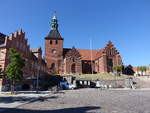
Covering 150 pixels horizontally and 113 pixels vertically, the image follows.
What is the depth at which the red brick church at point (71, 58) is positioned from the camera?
6400 centimetres

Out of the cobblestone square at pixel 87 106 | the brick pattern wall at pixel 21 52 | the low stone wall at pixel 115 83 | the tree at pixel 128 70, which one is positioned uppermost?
the brick pattern wall at pixel 21 52

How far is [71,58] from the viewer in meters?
64.1

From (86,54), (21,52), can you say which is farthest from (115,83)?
(86,54)

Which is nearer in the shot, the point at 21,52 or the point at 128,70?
the point at 21,52

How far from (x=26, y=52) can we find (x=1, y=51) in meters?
8.91

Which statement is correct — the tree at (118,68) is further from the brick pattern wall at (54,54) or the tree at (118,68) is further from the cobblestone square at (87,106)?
the cobblestone square at (87,106)

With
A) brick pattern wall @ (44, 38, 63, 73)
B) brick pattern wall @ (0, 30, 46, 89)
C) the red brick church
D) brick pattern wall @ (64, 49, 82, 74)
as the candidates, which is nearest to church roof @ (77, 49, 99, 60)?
the red brick church

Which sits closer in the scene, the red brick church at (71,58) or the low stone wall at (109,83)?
the low stone wall at (109,83)

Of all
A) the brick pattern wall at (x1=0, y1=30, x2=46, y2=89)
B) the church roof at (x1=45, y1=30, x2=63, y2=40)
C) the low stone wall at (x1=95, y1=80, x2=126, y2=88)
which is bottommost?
the low stone wall at (x1=95, y1=80, x2=126, y2=88)

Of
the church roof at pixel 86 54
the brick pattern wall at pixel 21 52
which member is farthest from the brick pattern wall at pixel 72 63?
the brick pattern wall at pixel 21 52

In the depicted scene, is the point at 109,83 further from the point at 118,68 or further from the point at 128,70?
the point at 128,70

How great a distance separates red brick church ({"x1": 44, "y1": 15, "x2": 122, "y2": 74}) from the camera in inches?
2520

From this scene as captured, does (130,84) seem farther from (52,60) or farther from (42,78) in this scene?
(52,60)

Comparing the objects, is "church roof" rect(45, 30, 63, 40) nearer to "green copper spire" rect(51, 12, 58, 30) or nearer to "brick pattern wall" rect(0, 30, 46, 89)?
"green copper spire" rect(51, 12, 58, 30)
